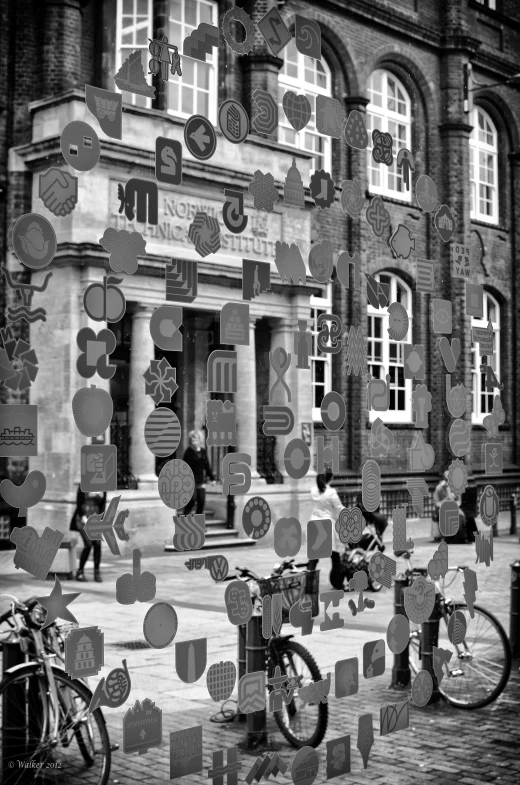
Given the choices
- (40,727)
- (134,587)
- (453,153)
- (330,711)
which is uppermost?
(453,153)

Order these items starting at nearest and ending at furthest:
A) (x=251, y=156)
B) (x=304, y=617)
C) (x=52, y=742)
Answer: (x=304, y=617) < (x=52, y=742) < (x=251, y=156)

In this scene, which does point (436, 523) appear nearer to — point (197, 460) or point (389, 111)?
point (197, 460)

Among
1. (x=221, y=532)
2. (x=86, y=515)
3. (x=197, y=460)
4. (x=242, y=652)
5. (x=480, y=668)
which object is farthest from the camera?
(x=221, y=532)

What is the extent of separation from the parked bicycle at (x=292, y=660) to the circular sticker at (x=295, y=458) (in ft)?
5.21

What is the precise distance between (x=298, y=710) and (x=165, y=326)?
2.81 m

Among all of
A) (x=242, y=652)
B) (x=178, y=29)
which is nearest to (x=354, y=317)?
(x=178, y=29)

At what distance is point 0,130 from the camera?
1192 cm

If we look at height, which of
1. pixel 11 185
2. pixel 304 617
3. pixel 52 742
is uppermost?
pixel 11 185

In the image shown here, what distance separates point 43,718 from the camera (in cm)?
397

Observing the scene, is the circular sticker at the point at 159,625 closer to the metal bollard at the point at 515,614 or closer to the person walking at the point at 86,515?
the metal bollard at the point at 515,614

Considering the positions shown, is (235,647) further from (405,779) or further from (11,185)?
(11,185)

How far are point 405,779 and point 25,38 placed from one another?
11.0 m

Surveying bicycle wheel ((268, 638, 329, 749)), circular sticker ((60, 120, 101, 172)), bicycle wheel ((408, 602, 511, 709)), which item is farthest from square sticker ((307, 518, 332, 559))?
bicycle wheel ((408, 602, 511, 709))

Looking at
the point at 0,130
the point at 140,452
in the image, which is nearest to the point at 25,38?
the point at 0,130
